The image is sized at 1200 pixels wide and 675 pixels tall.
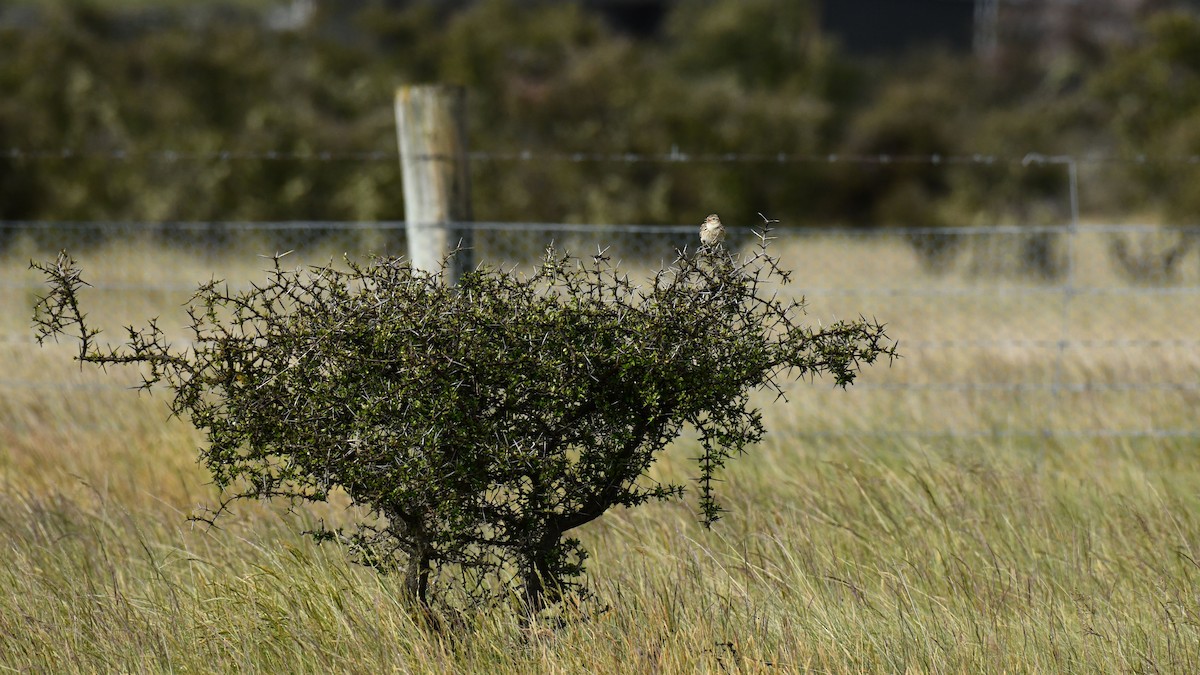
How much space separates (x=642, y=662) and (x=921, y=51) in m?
28.9

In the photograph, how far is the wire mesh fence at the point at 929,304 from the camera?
689 centimetres

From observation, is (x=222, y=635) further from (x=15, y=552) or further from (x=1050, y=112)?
(x=1050, y=112)

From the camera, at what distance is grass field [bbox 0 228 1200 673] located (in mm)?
3707

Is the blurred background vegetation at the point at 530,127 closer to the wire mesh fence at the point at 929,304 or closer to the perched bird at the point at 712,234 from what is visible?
the wire mesh fence at the point at 929,304

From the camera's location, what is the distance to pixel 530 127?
17516 mm

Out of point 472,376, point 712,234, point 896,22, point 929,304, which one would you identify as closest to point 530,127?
point 929,304

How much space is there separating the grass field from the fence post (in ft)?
4.64

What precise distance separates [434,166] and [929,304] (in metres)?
5.76

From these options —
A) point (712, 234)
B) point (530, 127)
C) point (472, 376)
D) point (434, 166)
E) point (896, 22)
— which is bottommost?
point (472, 376)

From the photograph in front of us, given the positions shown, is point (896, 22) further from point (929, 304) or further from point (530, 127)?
point (929, 304)

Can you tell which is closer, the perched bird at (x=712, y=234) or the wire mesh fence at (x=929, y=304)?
the perched bird at (x=712, y=234)

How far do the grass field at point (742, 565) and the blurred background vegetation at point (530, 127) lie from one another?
8843mm

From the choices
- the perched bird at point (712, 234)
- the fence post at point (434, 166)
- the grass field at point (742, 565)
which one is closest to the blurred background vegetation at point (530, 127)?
the fence post at point (434, 166)

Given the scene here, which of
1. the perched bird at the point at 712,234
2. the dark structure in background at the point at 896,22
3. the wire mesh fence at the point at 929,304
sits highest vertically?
the dark structure in background at the point at 896,22
